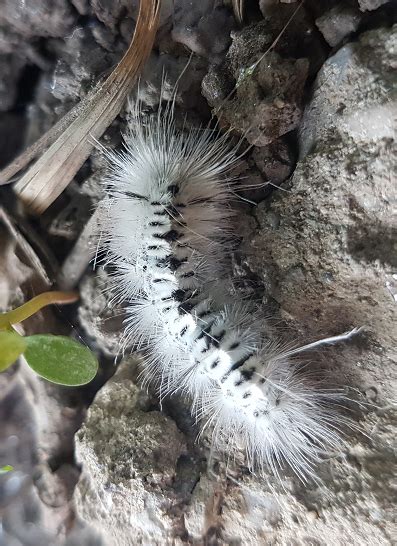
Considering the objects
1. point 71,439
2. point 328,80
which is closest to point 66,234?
point 71,439

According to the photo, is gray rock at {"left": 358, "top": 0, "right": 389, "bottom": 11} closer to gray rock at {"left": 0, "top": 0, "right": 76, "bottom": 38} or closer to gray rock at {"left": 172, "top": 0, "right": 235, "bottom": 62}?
gray rock at {"left": 172, "top": 0, "right": 235, "bottom": 62}

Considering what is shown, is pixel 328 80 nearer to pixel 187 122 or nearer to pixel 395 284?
pixel 187 122

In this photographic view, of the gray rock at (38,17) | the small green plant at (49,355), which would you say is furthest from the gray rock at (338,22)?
the small green plant at (49,355)

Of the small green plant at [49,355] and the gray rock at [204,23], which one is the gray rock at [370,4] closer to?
the gray rock at [204,23]

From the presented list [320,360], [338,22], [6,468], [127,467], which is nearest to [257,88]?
[338,22]

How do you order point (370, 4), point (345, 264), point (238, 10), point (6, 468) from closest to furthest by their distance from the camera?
1. point (370, 4)
2. point (345, 264)
3. point (238, 10)
4. point (6, 468)

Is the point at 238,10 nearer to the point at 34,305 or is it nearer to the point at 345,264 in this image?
the point at 345,264
